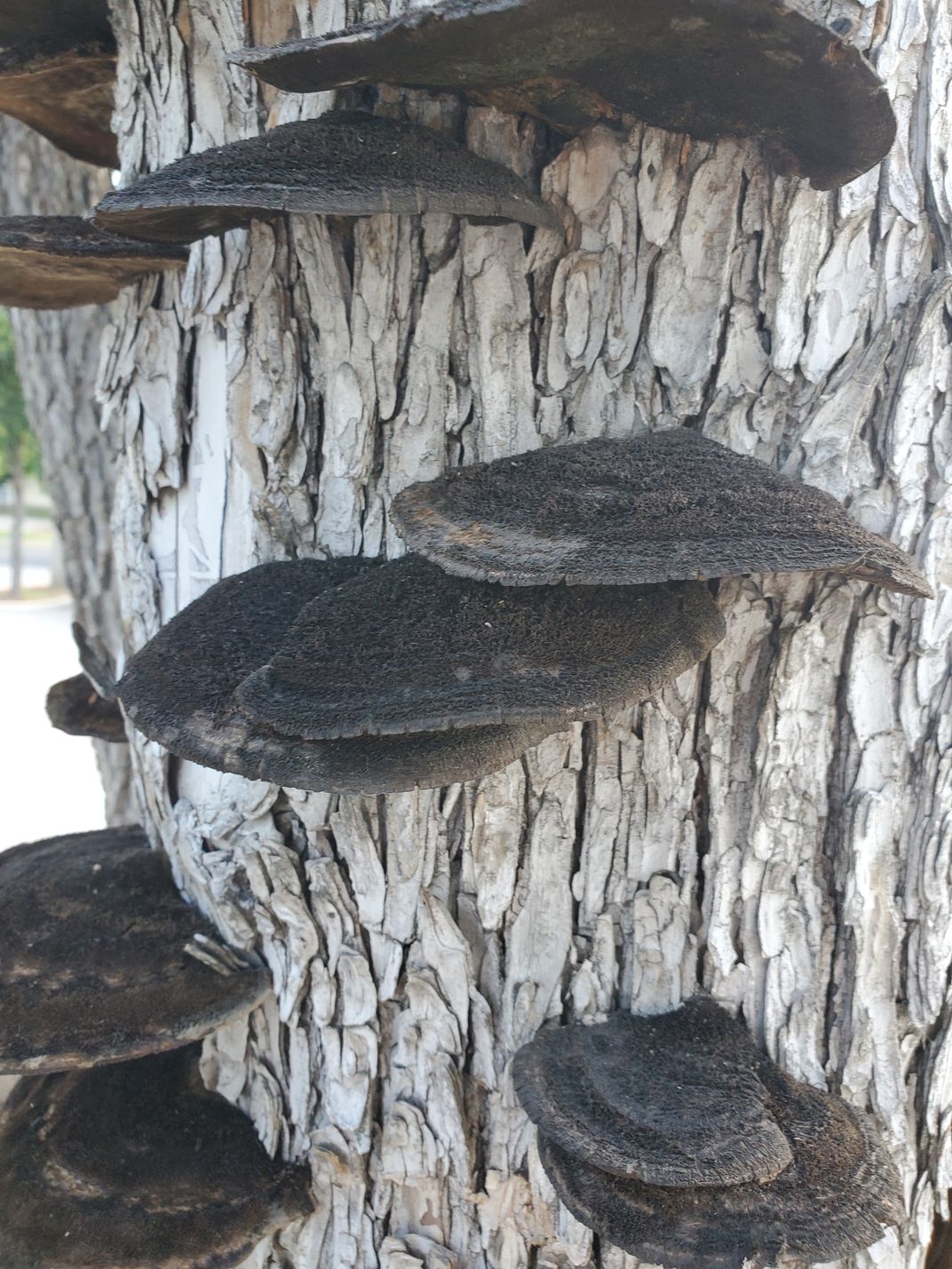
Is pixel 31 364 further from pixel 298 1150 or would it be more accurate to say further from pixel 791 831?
pixel 791 831

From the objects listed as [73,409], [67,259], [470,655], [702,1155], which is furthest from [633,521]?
[73,409]

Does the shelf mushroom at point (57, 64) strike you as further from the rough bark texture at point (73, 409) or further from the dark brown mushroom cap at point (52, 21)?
the rough bark texture at point (73, 409)

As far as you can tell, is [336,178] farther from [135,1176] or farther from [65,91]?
[135,1176]

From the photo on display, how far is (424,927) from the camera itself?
Result: 1873mm

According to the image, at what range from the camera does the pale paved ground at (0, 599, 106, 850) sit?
7.61 meters

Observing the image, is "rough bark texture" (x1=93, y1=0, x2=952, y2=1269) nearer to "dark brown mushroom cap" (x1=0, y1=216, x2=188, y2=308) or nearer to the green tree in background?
"dark brown mushroom cap" (x1=0, y1=216, x2=188, y2=308)

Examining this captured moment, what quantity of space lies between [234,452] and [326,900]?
94 cm

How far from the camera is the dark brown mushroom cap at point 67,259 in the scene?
5.70 ft

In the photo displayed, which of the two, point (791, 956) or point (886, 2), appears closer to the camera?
point (886, 2)

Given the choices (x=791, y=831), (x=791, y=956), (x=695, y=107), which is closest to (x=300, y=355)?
(x=695, y=107)

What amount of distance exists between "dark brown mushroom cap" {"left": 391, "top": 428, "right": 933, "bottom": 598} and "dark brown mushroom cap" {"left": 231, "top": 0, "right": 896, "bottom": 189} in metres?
0.51

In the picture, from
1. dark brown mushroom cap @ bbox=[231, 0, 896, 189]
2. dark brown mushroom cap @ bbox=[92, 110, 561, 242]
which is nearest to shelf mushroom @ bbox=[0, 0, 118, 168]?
dark brown mushroom cap @ bbox=[92, 110, 561, 242]

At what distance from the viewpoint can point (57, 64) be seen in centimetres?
205

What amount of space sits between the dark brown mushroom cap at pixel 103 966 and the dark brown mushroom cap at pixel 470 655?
29.8 inches
